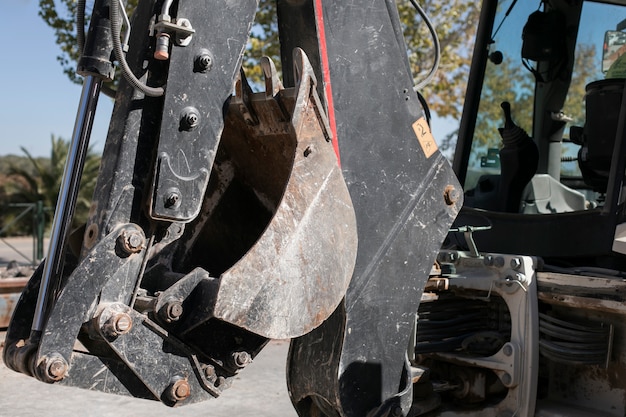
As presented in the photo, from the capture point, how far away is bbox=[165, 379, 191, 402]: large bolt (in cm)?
257

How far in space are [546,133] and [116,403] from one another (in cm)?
378

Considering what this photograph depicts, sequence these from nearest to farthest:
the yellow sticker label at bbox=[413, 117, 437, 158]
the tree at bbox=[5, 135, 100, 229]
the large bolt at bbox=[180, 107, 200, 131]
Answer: the large bolt at bbox=[180, 107, 200, 131] < the yellow sticker label at bbox=[413, 117, 437, 158] < the tree at bbox=[5, 135, 100, 229]

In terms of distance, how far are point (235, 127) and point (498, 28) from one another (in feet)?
8.09

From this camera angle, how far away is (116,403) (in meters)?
6.38

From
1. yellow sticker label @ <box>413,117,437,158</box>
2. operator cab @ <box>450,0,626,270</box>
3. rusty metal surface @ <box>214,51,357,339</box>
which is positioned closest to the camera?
rusty metal surface @ <box>214,51,357,339</box>

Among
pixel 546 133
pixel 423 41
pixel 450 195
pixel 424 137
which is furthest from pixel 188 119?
pixel 423 41

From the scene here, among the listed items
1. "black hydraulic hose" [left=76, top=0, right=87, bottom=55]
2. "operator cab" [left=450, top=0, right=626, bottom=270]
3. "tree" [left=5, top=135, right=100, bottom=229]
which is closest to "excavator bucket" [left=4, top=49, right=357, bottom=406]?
"black hydraulic hose" [left=76, top=0, right=87, bottom=55]

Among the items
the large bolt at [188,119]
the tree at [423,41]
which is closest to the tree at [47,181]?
the tree at [423,41]

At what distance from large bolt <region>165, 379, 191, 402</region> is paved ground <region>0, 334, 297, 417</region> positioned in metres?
3.71

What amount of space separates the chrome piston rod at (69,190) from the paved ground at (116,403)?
3820 millimetres

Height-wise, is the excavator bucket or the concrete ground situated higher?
the excavator bucket

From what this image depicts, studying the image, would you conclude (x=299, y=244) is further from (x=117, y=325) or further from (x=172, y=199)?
(x=117, y=325)

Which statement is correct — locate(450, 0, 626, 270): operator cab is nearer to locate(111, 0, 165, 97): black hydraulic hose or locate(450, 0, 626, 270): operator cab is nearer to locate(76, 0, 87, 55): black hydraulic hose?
locate(111, 0, 165, 97): black hydraulic hose

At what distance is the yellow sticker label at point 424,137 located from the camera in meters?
3.14
